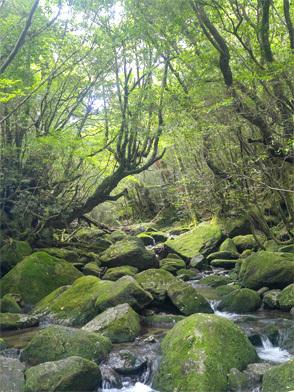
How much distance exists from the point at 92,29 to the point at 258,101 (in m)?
5.29

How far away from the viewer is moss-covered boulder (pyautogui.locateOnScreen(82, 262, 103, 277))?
13406 mm

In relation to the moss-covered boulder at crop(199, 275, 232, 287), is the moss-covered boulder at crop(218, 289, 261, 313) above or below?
above

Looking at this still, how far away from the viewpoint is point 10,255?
12.9 m

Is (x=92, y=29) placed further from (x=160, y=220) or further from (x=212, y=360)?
(x=160, y=220)

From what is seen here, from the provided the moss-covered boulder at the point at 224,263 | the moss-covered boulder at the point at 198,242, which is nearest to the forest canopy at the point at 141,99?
the moss-covered boulder at the point at 198,242

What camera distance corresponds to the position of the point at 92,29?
11.8 meters

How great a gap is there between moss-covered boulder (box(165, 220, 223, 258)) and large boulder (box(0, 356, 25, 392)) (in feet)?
35.6

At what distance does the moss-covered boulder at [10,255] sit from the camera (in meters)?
12.9

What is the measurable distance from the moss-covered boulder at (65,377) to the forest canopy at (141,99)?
17.8 feet

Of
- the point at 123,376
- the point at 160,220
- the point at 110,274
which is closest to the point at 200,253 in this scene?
the point at 110,274

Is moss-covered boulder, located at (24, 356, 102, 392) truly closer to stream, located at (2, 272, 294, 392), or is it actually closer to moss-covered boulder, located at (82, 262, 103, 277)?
stream, located at (2, 272, 294, 392)

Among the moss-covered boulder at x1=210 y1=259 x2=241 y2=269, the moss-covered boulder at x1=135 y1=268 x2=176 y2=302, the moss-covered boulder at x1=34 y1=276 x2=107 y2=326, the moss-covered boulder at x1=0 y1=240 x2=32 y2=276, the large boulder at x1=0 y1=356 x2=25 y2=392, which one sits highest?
the moss-covered boulder at x1=0 y1=240 x2=32 y2=276

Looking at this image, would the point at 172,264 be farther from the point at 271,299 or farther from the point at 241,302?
the point at 271,299

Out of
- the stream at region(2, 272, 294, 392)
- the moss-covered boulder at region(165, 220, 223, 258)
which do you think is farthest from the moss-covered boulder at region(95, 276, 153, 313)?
the moss-covered boulder at region(165, 220, 223, 258)
